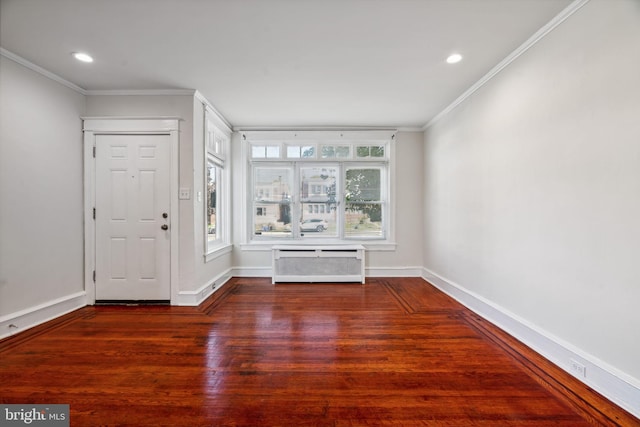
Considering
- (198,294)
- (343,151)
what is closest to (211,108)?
(343,151)

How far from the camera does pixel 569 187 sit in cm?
193

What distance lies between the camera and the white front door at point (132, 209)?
10.7 feet

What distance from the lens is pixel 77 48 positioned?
241 centimetres

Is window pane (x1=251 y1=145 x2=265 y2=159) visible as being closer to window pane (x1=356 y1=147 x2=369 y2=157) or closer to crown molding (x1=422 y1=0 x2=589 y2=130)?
window pane (x1=356 y1=147 x2=369 y2=157)

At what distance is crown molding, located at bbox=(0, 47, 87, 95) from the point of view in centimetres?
246

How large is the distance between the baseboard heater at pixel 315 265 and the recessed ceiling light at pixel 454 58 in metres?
2.80

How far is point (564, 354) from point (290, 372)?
202 cm

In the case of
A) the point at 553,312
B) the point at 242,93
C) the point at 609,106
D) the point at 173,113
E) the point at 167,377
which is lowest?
the point at 167,377

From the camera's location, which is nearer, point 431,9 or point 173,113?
point 431,9

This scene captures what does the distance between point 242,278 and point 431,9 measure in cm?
427

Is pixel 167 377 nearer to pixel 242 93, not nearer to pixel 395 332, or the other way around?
pixel 395 332

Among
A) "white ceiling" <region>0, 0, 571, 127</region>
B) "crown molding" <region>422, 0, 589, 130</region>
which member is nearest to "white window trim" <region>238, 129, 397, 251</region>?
"white ceiling" <region>0, 0, 571, 127</region>

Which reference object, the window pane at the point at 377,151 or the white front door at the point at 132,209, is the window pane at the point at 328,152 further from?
the white front door at the point at 132,209

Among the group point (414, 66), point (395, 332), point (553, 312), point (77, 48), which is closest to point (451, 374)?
point (395, 332)
